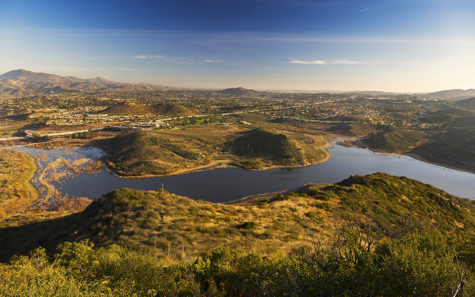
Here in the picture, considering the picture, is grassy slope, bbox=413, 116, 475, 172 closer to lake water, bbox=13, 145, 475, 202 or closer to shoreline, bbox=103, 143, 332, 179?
lake water, bbox=13, 145, 475, 202

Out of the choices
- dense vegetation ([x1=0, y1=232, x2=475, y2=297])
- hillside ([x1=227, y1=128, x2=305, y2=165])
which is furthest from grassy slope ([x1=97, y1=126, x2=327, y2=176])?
dense vegetation ([x1=0, y1=232, x2=475, y2=297])

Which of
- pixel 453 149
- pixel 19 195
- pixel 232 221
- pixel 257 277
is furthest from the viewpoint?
pixel 453 149

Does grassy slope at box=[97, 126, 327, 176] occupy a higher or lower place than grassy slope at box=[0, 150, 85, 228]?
higher

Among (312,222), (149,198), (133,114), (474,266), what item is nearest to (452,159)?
(312,222)

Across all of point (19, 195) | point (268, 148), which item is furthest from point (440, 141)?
point (19, 195)

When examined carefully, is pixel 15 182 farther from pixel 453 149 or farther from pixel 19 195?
pixel 453 149

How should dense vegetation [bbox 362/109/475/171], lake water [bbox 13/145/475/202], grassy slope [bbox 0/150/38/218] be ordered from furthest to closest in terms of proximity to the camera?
dense vegetation [bbox 362/109/475/171] → lake water [bbox 13/145/475/202] → grassy slope [bbox 0/150/38/218]
